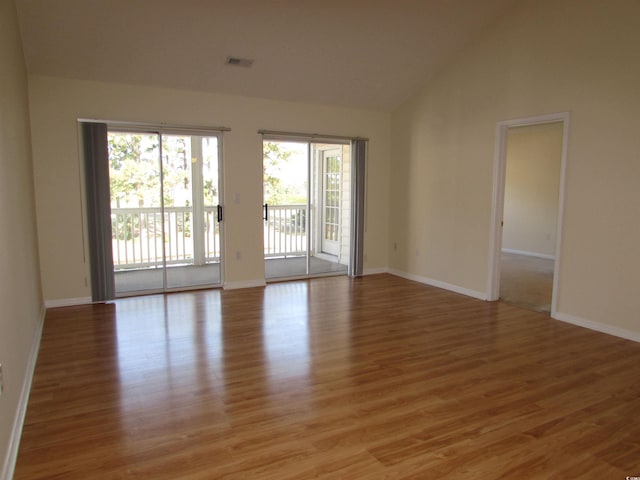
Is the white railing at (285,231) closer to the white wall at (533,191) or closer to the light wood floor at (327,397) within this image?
the light wood floor at (327,397)

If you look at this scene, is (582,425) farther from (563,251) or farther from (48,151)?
(48,151)

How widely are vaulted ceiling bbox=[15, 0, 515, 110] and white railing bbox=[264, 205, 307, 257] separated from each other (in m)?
2.45

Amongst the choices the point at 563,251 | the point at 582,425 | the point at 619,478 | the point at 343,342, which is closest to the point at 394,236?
the point at 563,251

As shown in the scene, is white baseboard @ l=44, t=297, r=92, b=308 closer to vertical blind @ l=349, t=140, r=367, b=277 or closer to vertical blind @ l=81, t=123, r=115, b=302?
vertical blind @ l=81, t=123, r=115, b=302

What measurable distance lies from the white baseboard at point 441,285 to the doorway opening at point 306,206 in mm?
891

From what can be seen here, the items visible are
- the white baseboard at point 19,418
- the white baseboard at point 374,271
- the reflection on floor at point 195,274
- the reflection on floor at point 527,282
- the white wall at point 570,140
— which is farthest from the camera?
the white baseboard at point 374,271

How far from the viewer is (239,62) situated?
5.00m

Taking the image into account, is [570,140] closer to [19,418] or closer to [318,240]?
[318,240]

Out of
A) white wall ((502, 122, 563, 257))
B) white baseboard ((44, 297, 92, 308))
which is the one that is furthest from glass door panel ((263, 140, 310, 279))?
white wall ((502, 122, 563, 257))

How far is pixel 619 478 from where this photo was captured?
6.84 feet

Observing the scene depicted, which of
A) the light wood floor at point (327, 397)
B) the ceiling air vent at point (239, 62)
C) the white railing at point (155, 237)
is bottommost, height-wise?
the light wood floor at point (327, 397)

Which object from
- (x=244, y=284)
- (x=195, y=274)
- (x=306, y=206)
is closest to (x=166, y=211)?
(x=195, y=274)

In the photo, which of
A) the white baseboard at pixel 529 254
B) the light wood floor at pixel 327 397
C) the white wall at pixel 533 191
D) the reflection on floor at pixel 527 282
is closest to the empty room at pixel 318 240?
the light wood floor at pixel 327 397

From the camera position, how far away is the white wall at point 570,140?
401 cm
